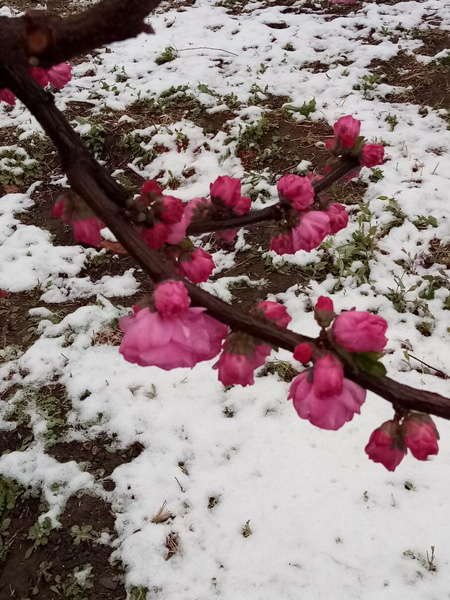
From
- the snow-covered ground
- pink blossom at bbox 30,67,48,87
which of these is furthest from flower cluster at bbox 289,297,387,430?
the snow-covered ground

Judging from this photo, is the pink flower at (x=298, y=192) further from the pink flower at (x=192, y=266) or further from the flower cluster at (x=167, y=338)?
the flower cluster at (x=167, y=338)

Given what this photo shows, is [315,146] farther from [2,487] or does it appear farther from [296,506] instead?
[2,487]

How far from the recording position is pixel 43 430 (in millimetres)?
2537

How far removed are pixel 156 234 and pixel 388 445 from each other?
0.49 meters

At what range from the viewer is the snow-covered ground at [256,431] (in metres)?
2.11

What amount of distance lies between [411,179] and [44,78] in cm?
298

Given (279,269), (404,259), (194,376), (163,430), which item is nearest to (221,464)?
(163,430)

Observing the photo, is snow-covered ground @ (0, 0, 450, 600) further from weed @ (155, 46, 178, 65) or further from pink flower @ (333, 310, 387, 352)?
pink flower @ (333, 310, 387, 352)

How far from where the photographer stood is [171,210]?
815mm

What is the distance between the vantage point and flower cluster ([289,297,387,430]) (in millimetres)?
721

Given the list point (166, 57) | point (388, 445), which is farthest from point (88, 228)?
point (166, 57)

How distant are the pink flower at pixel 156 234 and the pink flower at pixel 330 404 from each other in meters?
0.30

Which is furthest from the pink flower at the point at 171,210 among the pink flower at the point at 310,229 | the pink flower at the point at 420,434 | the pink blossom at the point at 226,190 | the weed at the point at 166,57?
the weed at the point at 166,57

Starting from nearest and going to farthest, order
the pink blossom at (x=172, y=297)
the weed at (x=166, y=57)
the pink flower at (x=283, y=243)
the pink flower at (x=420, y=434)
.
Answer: the pink blossom at (x=172, y=297), the pink flower at (x=420, y=434), the pink flower at (x=283, y=243), the weed at (x=166, y=57)
